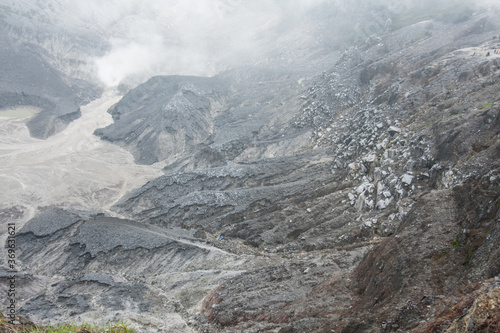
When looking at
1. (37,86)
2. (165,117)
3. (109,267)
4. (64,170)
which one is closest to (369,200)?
(109,267)

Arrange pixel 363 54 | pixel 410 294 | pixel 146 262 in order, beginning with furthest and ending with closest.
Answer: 1. pixel 363 54
2. pixel 146 262
3. pixel 410 294

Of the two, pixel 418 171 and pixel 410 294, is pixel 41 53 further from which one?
pixel 410 294

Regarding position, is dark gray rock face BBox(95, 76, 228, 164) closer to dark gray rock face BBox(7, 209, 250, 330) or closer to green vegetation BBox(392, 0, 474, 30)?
dark gray rock face BBox(7, 209, 250, 330)

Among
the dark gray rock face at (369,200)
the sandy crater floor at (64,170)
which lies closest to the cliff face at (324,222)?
the dark gray rock face at (369,200)

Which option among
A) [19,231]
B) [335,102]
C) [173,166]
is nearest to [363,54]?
[335,102]

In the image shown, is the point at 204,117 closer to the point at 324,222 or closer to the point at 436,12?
the point at 324,222

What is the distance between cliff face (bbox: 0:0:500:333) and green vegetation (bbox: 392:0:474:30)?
7.94 metres

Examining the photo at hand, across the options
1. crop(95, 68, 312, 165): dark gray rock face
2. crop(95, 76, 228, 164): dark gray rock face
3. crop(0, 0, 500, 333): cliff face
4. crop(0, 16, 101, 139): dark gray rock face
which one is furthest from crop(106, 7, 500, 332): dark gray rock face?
crop(0, 16, 101, 139): dark gray rock face

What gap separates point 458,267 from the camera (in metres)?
11.9

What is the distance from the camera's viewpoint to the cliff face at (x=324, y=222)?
1269cm

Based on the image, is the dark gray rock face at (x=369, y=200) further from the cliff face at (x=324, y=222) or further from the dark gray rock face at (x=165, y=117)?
the dark gray rock face at (x=165, y=117)

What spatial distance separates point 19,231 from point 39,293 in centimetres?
905

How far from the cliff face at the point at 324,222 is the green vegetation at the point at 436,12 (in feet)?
26.0

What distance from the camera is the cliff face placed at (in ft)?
41.6
